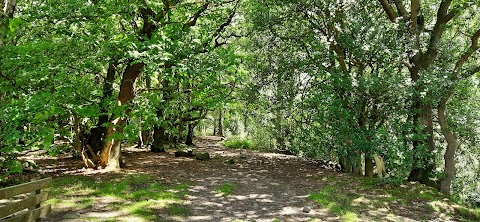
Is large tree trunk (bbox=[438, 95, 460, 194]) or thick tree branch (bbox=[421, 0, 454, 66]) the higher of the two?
thick tree branch (bbox=[421, 0, 454, 66])

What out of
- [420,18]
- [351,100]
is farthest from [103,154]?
[420,18]

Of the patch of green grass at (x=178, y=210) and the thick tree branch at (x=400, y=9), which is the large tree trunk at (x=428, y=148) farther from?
the patch of green grass at (x=178, y=210)

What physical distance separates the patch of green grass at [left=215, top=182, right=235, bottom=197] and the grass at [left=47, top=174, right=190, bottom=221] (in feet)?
3.37

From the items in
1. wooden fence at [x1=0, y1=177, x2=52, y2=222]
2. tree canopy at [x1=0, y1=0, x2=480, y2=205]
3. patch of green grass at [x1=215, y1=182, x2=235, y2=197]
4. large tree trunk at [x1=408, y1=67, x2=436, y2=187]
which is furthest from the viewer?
large tree trunk at [x1=408, y1=67, x2=436, y2=187]

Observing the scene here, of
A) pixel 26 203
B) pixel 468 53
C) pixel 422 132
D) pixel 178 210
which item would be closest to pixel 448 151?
pixel 422 132

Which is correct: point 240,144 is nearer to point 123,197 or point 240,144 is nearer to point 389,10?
point 389,10

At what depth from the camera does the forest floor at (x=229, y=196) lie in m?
8.02

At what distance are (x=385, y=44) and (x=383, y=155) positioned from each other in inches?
141

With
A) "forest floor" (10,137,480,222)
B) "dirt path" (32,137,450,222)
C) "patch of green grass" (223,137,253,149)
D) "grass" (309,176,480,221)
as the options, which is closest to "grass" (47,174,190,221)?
"forest floor" (10,137,480,222)

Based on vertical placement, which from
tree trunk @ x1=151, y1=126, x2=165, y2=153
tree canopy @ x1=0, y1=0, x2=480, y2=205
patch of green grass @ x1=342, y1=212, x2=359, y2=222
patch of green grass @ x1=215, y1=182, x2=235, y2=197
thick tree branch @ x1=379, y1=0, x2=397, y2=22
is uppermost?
thick tree branch @ x1=379, y1=0, x2=397, y2=22

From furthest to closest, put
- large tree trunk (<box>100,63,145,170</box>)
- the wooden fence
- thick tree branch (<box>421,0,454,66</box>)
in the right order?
1. large tree trunk (<box>100,63,145,170</box>)
2. thick tree branch (<box>421,0,454,66</box>)
3. the wooden fence

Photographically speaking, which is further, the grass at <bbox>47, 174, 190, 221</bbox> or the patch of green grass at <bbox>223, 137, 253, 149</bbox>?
the patch of green grass at <bbox>223, 137, 253, 149</bbox>

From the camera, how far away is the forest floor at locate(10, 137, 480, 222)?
26.3ft

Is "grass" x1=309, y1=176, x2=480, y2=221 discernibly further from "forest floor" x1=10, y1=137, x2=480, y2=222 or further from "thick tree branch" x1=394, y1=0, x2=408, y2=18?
"thick tree branch" x1=394, y1=0, x2=408, y2=18
